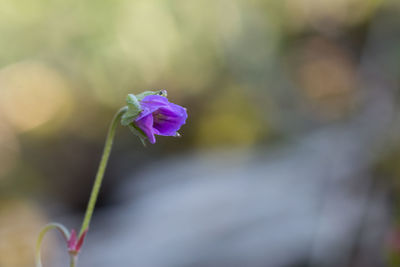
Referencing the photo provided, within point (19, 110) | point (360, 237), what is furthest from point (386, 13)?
point (19, 110)

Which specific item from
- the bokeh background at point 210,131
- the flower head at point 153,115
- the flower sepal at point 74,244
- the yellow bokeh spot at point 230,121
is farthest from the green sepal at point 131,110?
the yellow bokeh spot at point 230,121

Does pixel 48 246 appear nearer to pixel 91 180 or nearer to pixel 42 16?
pixel 91 180

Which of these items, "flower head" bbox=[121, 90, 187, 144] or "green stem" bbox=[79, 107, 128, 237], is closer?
"green stem" bbox=[79, 107, 128, 237]

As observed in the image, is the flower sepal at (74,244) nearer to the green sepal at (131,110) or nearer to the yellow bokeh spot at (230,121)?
the green sepal at (131,110)

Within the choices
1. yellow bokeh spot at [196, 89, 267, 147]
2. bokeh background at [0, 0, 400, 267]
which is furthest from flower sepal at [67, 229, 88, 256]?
yellow bokeh spot at [196, 89, 267, 147]

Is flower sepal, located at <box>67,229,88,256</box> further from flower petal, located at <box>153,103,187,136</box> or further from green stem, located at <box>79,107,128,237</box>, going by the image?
flower petal, located at <box>153,103,187,136</box>

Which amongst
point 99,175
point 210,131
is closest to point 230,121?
point 210,131

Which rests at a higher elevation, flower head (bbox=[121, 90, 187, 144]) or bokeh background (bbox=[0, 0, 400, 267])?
bokeh background (bbox=[0, 0, 400, 267])
